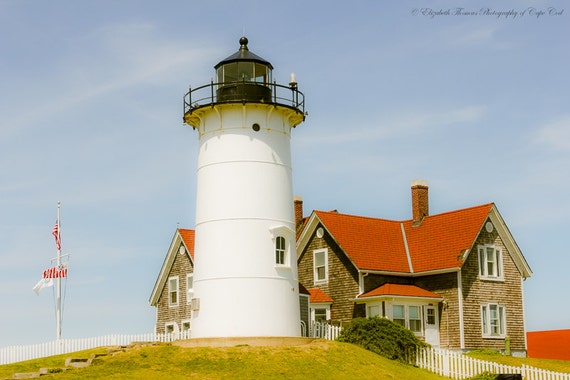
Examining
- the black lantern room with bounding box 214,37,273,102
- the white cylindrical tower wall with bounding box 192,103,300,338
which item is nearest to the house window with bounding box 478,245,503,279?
the white cylindrical tower wall with bounding box 192,103,300,338

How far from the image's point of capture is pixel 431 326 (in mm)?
38938

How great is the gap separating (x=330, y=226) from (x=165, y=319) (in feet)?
34.8

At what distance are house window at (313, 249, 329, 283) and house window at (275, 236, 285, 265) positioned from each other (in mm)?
8091

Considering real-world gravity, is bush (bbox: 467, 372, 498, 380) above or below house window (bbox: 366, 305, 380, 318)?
below

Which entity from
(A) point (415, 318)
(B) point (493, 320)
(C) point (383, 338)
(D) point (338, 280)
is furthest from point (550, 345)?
(C) point (383, 338)

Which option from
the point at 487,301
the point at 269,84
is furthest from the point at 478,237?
the point at 269,84

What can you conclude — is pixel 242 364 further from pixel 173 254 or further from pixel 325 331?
pixel 173 254

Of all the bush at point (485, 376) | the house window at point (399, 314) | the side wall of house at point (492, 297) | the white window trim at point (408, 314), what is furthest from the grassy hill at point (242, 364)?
the side wall of house at point (492, 297)

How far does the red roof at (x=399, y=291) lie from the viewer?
122ft

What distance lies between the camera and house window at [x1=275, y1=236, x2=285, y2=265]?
3254cm

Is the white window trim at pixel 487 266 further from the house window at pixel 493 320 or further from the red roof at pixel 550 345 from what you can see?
the red roof at pixel 550 345

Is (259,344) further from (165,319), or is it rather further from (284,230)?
(165,319)

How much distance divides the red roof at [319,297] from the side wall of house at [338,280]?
255 millimetres

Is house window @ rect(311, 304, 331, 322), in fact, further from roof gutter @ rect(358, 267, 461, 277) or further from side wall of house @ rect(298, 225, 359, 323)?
roof gutter @ rect(358, 267, 461, 277)
